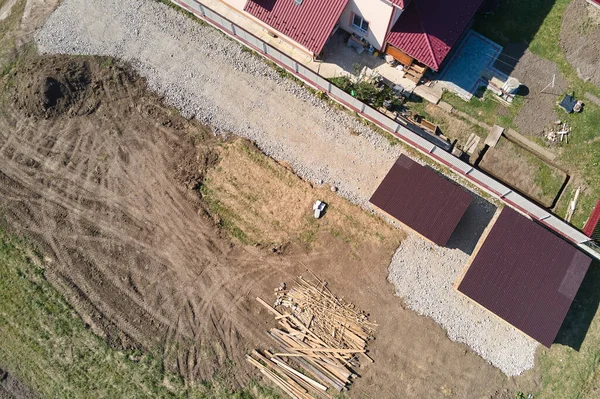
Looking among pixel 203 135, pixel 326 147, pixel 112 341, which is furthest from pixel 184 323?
pixel 326 147

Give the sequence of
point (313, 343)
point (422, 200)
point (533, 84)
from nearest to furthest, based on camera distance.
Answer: point (313, 343), point (422, 200), point (533, 84)

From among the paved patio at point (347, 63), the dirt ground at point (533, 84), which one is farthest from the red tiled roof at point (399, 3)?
the dirt ground at point (533, 84)

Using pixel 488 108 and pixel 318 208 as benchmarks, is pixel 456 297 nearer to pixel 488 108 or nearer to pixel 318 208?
pixel 318 208

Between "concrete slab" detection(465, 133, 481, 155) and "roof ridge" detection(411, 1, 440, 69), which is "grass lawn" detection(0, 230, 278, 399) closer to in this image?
"concrete slab" detection(465, 133, 481, 155)

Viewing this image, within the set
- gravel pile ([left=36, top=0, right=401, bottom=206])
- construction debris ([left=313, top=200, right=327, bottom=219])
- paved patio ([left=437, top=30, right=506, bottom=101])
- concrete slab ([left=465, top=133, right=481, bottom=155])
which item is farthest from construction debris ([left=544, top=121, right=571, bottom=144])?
construction debris ([left=313, top=200, right=327, bottom=219])

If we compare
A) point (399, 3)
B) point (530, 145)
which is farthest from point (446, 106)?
point (399, 3)

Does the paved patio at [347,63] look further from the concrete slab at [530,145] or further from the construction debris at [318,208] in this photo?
the construction debris at [318,208]

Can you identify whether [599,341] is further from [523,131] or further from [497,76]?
[497,76]
